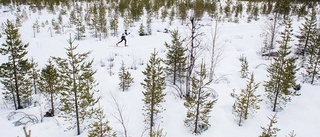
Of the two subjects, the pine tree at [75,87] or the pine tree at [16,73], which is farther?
the pine tree at [16,73]

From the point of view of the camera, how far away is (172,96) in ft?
63.0

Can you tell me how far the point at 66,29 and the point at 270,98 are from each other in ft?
86.4

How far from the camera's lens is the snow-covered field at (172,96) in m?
16.0

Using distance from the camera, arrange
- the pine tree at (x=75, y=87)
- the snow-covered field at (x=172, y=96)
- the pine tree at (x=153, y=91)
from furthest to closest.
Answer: the snow-covered field at (x=172, y=96) < the pine tree at (x=153, y=91) < the pine tree at (x=75, y=87)

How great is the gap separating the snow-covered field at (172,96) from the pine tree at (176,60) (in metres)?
1.51

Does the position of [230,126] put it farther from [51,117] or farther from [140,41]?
[140,41]

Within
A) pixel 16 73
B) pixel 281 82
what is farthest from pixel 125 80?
pixel 281 82

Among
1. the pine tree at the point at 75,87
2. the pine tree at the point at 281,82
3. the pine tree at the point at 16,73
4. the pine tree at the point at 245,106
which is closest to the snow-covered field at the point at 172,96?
the pine tree at the point at 245,106

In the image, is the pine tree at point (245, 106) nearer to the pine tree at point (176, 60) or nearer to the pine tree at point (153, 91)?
the pine tree at point (176, 60)

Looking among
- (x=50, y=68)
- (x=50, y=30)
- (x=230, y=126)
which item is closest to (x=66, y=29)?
(x=50, y=30)

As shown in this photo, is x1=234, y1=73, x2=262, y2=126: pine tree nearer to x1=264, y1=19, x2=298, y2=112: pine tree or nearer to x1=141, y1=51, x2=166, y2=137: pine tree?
x1=264, y1=19, x2=298, y2=112: pine tree

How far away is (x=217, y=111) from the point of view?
17.4 m

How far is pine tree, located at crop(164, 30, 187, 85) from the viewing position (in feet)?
62.7

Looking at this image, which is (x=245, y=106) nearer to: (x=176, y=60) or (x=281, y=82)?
(x=281, y=82)
